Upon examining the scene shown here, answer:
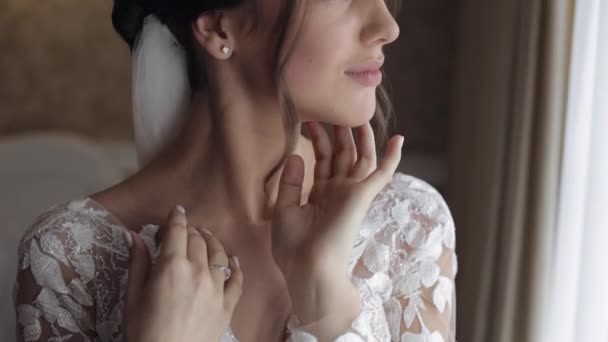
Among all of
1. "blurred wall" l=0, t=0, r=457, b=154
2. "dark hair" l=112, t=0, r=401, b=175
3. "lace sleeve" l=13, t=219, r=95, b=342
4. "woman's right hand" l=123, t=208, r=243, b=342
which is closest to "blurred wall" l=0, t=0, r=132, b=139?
"blurred wall" l=0, t=0, r=457, b=154

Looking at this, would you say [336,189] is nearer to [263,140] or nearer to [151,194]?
[263,140]

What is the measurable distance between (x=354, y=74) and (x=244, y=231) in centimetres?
32

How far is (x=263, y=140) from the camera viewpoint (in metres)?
1.22

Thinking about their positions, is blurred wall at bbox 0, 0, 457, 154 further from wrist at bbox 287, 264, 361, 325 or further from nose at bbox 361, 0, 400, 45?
wrist at bbox 287, 264, 361, 325

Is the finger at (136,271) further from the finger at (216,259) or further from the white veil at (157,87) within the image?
the white veil at (157,87)

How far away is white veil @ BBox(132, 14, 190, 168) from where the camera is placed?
4.02 feet

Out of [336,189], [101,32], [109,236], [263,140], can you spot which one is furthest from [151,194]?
[101,32]

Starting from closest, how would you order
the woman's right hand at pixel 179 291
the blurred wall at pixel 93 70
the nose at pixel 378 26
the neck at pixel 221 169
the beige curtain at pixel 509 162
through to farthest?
the woman's right hand at pixel 179 291 → the nose at pixel 378 26 → the neck at pixel 221 169 → the beige curtain at pixel 509 162 → the blurred wall at pixel 93 70

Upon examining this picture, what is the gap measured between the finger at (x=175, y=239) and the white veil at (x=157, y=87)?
253 millimetres

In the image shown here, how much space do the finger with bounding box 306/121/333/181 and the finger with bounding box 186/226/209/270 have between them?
0.75 ft

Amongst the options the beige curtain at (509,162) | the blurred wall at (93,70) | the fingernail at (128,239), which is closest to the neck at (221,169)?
the fingernail at (128,239)

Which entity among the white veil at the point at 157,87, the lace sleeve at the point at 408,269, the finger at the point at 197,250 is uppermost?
the white veil at the point at 157,87

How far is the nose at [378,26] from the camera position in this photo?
3.61ft

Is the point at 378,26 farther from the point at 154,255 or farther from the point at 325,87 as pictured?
the point at 154,255
